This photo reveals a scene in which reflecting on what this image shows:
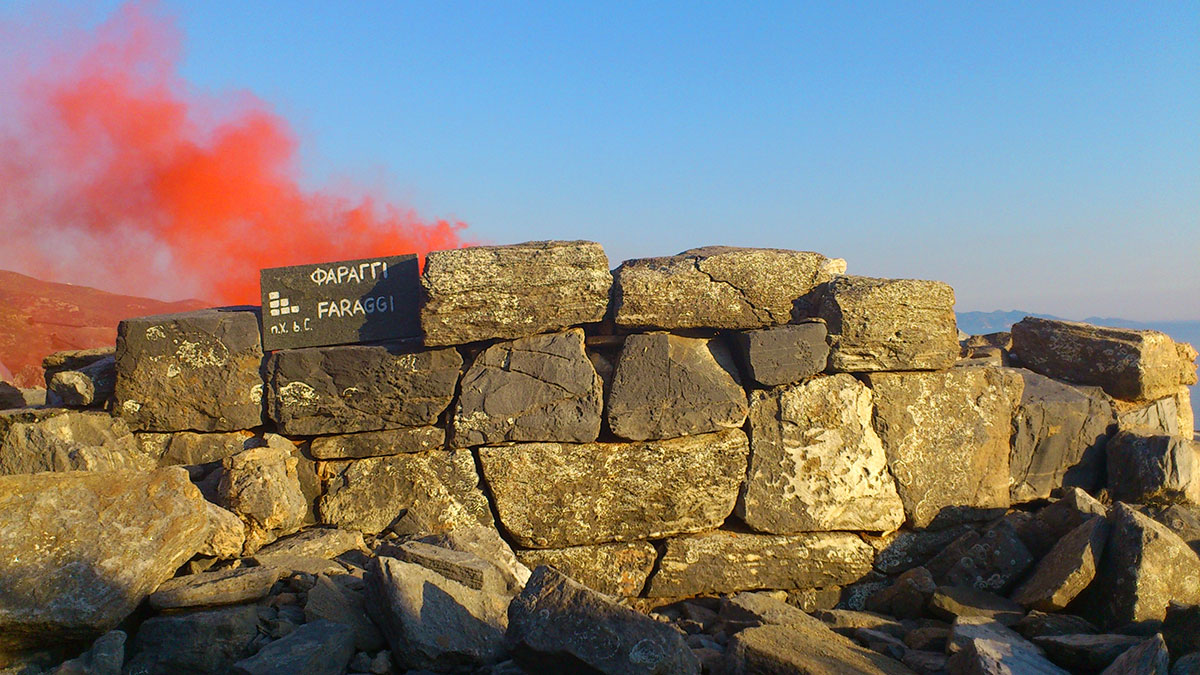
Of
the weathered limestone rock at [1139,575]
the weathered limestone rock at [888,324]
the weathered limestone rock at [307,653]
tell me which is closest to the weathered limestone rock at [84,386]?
the weathered limestone rock at [307,653]

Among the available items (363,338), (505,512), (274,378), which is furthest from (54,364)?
(505,512)

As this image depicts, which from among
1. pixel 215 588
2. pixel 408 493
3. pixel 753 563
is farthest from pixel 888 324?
pixel 215 588

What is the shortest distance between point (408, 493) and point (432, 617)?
5.46 ft

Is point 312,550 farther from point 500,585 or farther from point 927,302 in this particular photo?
point 927,302

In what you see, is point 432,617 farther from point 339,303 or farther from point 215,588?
point 339,303

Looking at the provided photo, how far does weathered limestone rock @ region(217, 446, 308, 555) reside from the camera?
4289 millimetres

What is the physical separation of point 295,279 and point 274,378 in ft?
2.04

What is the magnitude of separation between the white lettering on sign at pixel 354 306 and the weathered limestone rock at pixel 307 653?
2.24 metres

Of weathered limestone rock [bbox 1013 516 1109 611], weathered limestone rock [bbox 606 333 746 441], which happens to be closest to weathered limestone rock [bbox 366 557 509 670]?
weathered limestone rock [bbox 606 333 746 441]

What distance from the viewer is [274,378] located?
4.90m

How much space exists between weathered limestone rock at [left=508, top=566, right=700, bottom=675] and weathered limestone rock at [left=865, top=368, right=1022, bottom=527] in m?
2.80

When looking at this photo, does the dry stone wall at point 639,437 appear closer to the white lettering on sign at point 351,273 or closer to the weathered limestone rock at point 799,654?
the white lettering on sign at point 351,273

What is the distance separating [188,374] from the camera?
4.82 m

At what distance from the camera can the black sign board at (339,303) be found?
502cm
